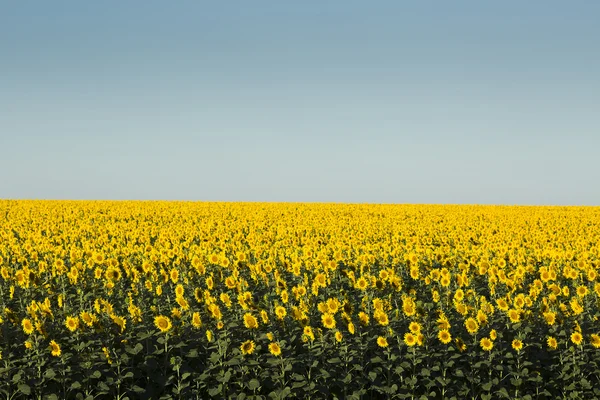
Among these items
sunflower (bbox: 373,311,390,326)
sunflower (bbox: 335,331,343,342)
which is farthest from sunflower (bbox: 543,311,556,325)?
sunflower (bbox: 335,331,343,342)

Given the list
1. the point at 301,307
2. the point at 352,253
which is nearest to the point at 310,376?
the point at 301,307

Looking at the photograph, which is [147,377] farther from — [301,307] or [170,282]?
[170,282]

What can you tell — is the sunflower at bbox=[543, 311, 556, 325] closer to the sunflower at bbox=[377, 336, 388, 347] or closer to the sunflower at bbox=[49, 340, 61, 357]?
the sunflower at bbox=[377, 336, 388, 347]

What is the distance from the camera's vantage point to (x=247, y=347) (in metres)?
7.46

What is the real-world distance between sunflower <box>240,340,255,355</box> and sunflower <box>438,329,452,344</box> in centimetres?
259

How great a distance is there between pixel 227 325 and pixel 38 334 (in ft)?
8.02

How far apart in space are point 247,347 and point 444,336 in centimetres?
272

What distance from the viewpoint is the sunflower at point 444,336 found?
799 cm

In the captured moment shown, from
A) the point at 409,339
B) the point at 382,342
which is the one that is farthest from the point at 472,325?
the point at 382,342

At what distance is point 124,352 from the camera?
7.66 m

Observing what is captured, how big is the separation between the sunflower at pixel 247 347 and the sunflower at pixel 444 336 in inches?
102

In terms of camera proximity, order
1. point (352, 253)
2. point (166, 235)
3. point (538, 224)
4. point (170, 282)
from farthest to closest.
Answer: point (538, 224), point (166, 235), point (352, 253), point (170, 282)

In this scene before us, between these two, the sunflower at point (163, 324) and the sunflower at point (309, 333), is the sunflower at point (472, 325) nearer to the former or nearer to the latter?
the sunflower at point (309, 333)

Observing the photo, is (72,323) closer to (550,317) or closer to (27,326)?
(27,326)
